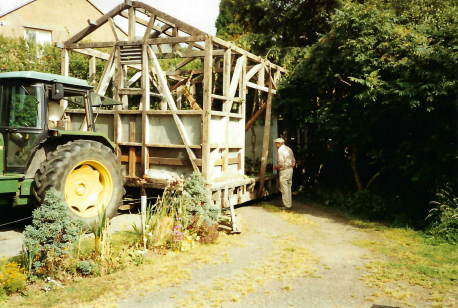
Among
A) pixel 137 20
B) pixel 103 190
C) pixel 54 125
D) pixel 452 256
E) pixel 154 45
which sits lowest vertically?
pixel 452 256

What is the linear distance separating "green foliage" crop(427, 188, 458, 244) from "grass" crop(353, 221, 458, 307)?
237 mm

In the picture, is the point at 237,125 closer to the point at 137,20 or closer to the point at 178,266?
the point at 137,20

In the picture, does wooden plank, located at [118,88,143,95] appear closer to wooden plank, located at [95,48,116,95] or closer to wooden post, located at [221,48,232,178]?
wooden plank, located at [95,48,116,95]

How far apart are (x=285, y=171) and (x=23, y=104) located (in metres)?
5.78

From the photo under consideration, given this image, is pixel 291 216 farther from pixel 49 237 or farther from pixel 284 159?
pixel 49 237

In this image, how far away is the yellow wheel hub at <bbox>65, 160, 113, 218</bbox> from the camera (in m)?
6.98

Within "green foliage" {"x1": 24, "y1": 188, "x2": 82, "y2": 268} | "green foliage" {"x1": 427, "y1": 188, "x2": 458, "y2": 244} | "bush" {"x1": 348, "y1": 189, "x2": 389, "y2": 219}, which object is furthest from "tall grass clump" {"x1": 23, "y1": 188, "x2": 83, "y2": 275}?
"bush" {"x1": 348, "y1": 189, "x2": 389, "y2": 219}

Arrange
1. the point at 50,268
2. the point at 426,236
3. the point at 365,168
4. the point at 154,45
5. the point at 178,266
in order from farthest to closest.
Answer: the point at 365,168, the point at 154,45, the point at 426,236, the point at 178,266, the point at 50,268

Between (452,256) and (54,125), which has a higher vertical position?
(54,125)

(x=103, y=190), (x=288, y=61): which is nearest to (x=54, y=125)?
(x=103, y=190)

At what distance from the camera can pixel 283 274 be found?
5367mm

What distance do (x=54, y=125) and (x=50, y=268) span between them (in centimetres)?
352

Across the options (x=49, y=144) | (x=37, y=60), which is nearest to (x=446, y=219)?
(x=49, y=144)

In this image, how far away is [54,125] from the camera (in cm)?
755
